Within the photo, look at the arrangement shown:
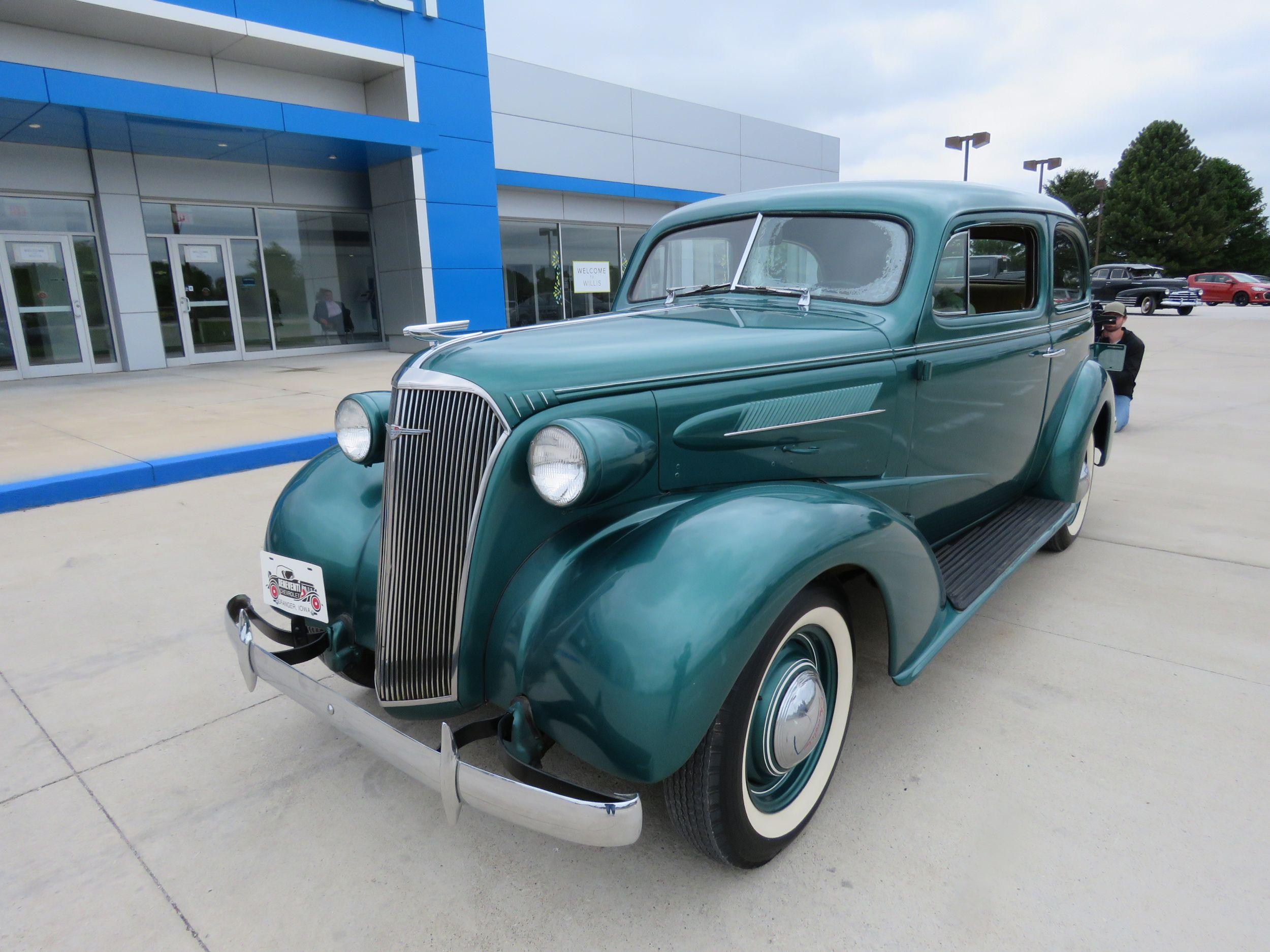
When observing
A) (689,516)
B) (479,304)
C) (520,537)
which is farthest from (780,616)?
(479,304)

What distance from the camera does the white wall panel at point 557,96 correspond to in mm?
15211

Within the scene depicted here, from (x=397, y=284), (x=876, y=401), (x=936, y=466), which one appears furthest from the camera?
(x=397, y=284)

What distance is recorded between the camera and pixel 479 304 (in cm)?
1441

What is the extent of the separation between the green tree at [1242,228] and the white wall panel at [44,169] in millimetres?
50299

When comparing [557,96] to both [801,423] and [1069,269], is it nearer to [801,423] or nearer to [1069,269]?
[1069,269]

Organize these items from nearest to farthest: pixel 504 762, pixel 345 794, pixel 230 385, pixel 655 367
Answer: pixel 504 762 → pixel 655 367 → pixel 345 794 → pixel 230 385

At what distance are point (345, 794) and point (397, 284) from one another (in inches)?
521

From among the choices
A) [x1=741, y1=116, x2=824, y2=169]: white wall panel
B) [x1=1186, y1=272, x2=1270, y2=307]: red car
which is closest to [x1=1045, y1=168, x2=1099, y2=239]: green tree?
[x1=1186, y1=272, x2=1270, y2=307]: red car

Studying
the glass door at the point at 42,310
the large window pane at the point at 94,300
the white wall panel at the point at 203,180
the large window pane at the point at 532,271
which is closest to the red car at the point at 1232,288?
the large window pane at the point at 532,271

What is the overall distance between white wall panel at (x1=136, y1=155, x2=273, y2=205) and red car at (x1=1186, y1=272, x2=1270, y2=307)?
2897cm

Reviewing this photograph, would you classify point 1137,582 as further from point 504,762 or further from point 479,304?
point 479,304

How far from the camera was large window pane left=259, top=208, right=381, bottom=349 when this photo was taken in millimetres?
13461

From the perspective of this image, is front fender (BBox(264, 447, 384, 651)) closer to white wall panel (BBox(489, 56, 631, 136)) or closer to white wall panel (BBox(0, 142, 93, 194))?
white wall panel (BBox(0, 142, 93, 194))

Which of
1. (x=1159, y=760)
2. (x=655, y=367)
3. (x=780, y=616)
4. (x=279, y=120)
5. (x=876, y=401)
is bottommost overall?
(x=1159, y=760)
